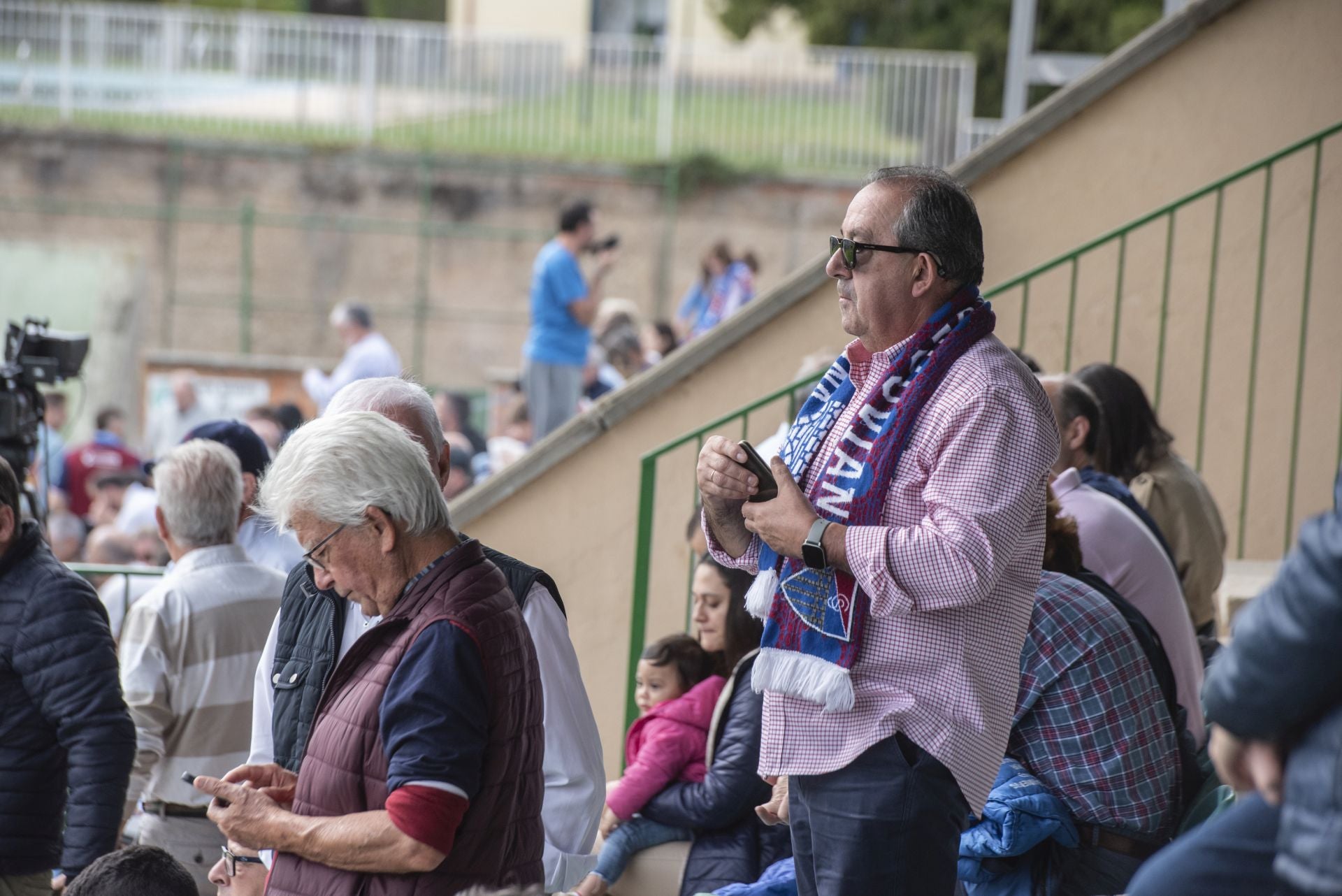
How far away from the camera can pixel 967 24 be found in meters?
22.1

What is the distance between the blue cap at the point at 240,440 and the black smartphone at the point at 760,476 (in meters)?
2.43

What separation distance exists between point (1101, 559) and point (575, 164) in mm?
16290

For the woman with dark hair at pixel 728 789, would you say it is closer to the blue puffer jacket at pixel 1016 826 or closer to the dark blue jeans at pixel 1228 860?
the blue puffer jacket at pixel 1016 826

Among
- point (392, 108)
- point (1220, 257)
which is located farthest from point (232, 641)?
point (392, 108)

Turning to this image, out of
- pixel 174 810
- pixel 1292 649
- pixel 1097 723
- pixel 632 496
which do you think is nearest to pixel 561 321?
pixel 632 496

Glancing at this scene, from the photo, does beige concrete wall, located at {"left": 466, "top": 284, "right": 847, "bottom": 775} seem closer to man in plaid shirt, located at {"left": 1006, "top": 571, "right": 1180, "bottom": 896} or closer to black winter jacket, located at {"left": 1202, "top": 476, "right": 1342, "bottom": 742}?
man in plaid shirt, located at {"left": 1006, "top": 571, "right": 1180, "bottom": 896}

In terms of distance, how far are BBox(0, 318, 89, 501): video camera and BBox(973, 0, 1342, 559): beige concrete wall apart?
370cm

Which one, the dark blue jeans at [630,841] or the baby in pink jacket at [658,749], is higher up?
the baby in pink jacket at [658,749]

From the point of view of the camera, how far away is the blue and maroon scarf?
2676 mm

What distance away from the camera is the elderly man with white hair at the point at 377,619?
3027mm

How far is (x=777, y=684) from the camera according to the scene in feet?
8.95

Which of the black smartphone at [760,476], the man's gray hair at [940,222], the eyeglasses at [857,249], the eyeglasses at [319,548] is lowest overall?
the eyeglasses at [319,548]

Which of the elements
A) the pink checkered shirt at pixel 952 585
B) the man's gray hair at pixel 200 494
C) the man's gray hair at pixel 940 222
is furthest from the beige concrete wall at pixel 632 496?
the pink checkered shirt at pixel 952 585

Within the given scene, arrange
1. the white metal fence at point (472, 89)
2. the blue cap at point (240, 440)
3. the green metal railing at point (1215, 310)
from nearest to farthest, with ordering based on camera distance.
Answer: the blue cap at point (240, 440), the green metal railing at point (1215, 310), the white metal fence at point (472, 89)
